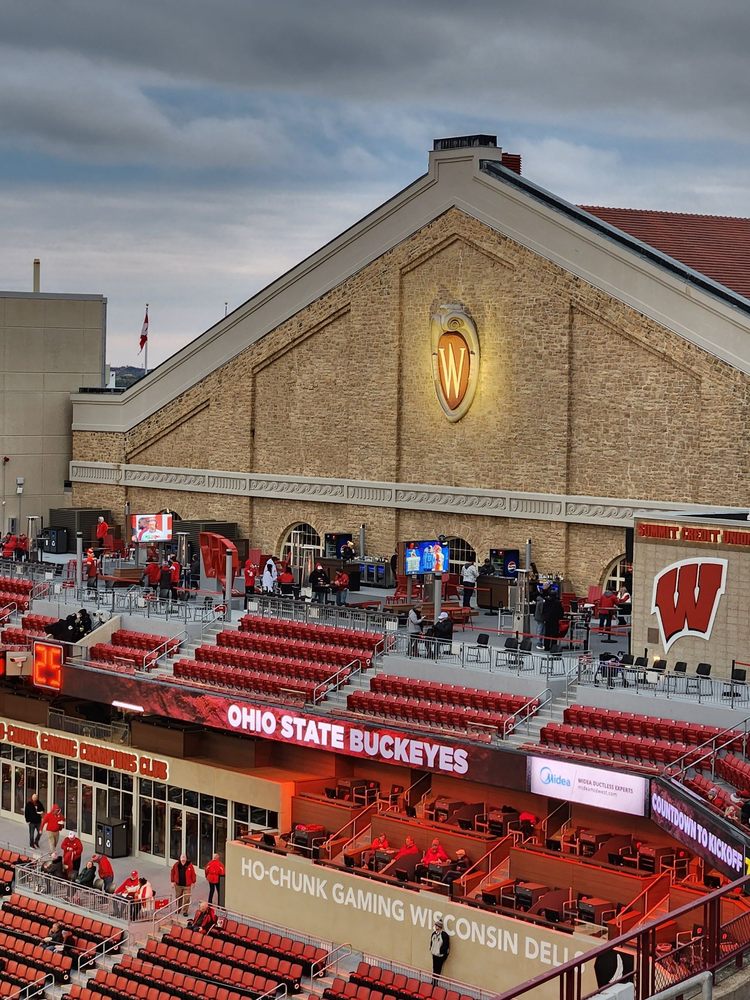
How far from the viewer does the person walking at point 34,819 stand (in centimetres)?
4147

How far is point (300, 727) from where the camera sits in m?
35.4

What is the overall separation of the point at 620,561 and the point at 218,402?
16904 mm

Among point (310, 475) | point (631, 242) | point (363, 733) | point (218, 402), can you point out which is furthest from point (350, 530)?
point (363, 733)

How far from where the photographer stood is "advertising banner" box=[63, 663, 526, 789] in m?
31.8

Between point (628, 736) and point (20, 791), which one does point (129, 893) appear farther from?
point (20, 791)

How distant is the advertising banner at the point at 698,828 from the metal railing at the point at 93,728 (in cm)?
1723

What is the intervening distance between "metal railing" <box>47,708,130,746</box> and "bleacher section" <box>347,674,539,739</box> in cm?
862

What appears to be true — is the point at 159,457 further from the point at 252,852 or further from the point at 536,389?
the point at 252,852

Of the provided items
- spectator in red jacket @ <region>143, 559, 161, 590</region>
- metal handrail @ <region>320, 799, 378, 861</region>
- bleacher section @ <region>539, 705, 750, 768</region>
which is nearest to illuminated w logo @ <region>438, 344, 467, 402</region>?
spectator in red jacket @ <region>143, 559, 161, 590</region>

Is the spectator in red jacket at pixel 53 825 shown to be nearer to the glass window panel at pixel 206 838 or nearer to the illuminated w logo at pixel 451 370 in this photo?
the glass window panel at pixel 206 838

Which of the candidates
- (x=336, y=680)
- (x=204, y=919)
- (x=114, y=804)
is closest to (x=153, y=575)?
→ (x=114, y=804)

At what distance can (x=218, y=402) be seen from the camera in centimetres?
5391

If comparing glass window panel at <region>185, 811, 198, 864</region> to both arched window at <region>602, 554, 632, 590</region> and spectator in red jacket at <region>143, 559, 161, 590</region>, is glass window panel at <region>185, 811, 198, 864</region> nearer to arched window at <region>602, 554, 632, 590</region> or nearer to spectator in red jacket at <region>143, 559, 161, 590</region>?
spectator in red jacket at <region>143, 559, 161, 590</region>

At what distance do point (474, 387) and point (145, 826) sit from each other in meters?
15.0
